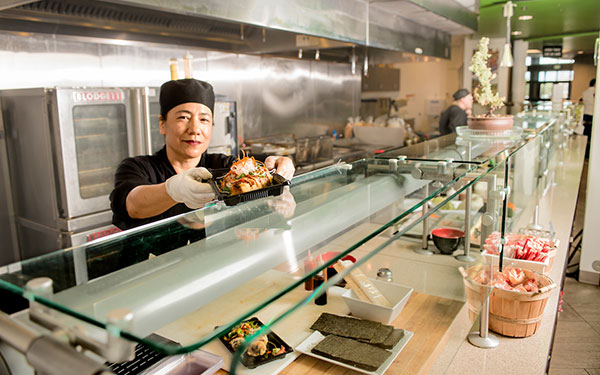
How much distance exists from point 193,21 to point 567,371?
4153mm

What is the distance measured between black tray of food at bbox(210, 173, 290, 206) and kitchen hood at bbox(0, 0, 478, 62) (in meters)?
1.48

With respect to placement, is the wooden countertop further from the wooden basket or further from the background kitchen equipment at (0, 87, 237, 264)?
the background kitchen equipment at (0, 87, 237, 264)

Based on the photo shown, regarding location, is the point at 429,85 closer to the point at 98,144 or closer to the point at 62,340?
the point at 98,144

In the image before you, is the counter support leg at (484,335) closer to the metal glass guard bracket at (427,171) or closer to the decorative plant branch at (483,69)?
the metal glass guard bracket at (427,171)

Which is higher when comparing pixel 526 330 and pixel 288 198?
pixel 288 198

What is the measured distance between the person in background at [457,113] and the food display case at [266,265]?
4.40 metres

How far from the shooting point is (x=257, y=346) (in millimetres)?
1159

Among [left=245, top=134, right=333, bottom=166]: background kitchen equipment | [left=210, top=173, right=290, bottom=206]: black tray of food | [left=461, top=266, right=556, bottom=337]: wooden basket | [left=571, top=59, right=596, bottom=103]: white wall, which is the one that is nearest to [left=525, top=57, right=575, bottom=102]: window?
[left=571, top=59, right=596, bottom=103]: white wall

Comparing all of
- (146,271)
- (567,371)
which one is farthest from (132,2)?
(567,371)

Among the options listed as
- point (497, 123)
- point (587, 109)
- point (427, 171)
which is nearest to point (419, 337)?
point (427, 171)

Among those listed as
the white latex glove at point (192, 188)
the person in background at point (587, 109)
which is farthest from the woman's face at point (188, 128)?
the person in background at point (587, 109)

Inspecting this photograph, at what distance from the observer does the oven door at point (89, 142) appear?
10.1 ft

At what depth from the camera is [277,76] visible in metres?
6.16

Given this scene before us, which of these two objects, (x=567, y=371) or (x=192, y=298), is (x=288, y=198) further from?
(x=567, y=371)
